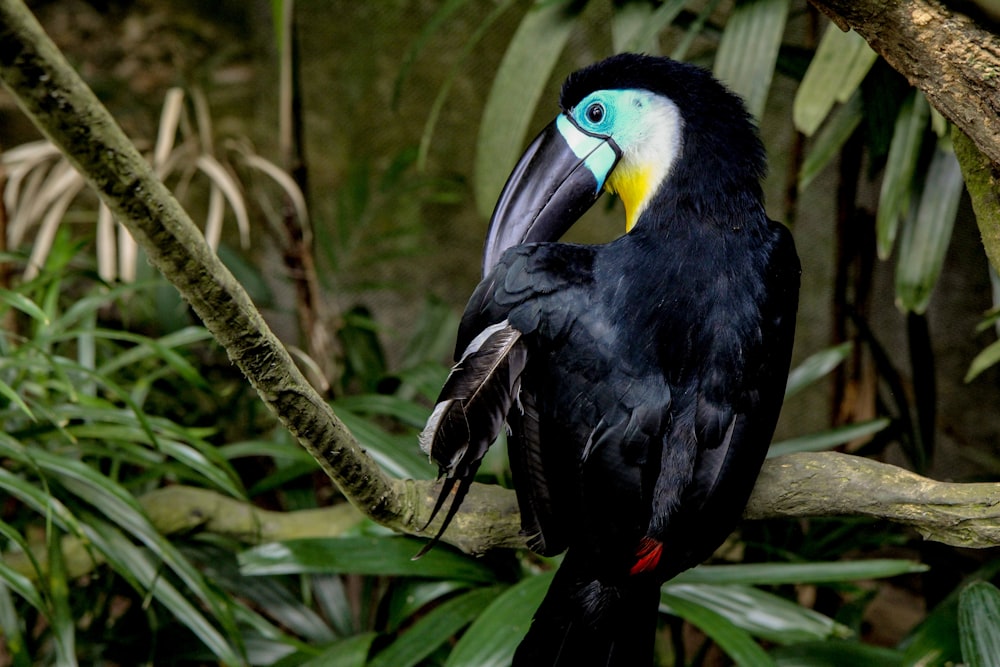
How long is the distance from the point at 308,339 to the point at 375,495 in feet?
2.87

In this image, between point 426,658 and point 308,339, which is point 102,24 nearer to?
point 308,339

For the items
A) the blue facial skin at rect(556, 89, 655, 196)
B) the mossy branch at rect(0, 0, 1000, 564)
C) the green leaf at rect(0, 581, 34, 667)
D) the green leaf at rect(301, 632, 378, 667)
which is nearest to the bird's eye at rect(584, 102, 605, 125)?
the blue facial skin at rect(556, 89, 655, 196)

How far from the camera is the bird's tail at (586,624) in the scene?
1.07m

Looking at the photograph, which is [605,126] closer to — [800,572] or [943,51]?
[943,51]

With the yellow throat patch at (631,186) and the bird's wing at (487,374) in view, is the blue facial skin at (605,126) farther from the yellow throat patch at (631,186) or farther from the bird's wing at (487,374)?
the bird's wing at (487,374)

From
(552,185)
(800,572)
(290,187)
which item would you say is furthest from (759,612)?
(290,187)

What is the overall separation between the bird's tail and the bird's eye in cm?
54

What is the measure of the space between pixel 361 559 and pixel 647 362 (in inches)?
23.3

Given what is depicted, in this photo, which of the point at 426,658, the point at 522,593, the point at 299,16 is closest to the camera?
the point at 522,593

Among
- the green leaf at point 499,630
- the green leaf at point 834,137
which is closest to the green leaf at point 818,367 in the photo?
the green leaf at point 834,137

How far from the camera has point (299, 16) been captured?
8.34 feet

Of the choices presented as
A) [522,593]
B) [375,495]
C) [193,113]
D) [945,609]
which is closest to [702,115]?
[375,495]

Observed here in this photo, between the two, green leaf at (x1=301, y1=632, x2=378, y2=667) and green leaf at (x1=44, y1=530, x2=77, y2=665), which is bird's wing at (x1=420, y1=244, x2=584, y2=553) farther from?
green leaf at (x1=44, y1=530, x2=77, y2=665)

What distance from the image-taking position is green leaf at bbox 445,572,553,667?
46.6 inches
